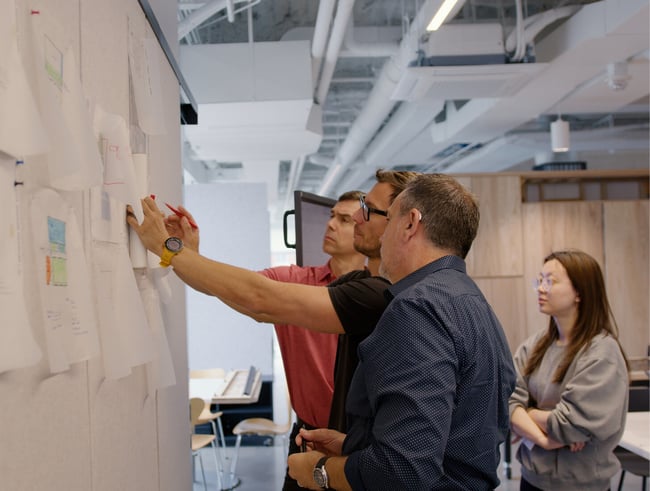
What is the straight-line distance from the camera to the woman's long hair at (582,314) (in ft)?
9.20

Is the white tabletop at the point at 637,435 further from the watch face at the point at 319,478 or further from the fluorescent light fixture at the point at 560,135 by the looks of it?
the fluorescent light fixture at the point at 560,135

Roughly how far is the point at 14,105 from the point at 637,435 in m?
3.47

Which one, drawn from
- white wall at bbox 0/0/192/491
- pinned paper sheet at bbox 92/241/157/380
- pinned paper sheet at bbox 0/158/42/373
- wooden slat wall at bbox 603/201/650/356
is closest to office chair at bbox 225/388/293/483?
white wall at bbox 0/0/192/491

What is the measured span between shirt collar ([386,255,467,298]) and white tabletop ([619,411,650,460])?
2050 millimetres

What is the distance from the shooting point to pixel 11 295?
0.85 metres

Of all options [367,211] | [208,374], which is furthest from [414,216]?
[208,374]

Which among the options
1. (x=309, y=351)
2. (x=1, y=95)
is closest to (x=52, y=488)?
(x=1, y=95)

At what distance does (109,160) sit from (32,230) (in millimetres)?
433

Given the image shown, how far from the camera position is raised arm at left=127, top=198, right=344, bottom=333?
5.63ft

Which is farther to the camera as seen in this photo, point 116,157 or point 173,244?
point 173,244

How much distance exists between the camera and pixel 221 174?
1373 centimetres

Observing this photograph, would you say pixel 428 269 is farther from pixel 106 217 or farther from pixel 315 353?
pixel 315 353

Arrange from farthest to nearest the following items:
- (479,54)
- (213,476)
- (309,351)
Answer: (213,476) → (479,54) → (309,351)

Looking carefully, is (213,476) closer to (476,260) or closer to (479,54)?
(476,260)
